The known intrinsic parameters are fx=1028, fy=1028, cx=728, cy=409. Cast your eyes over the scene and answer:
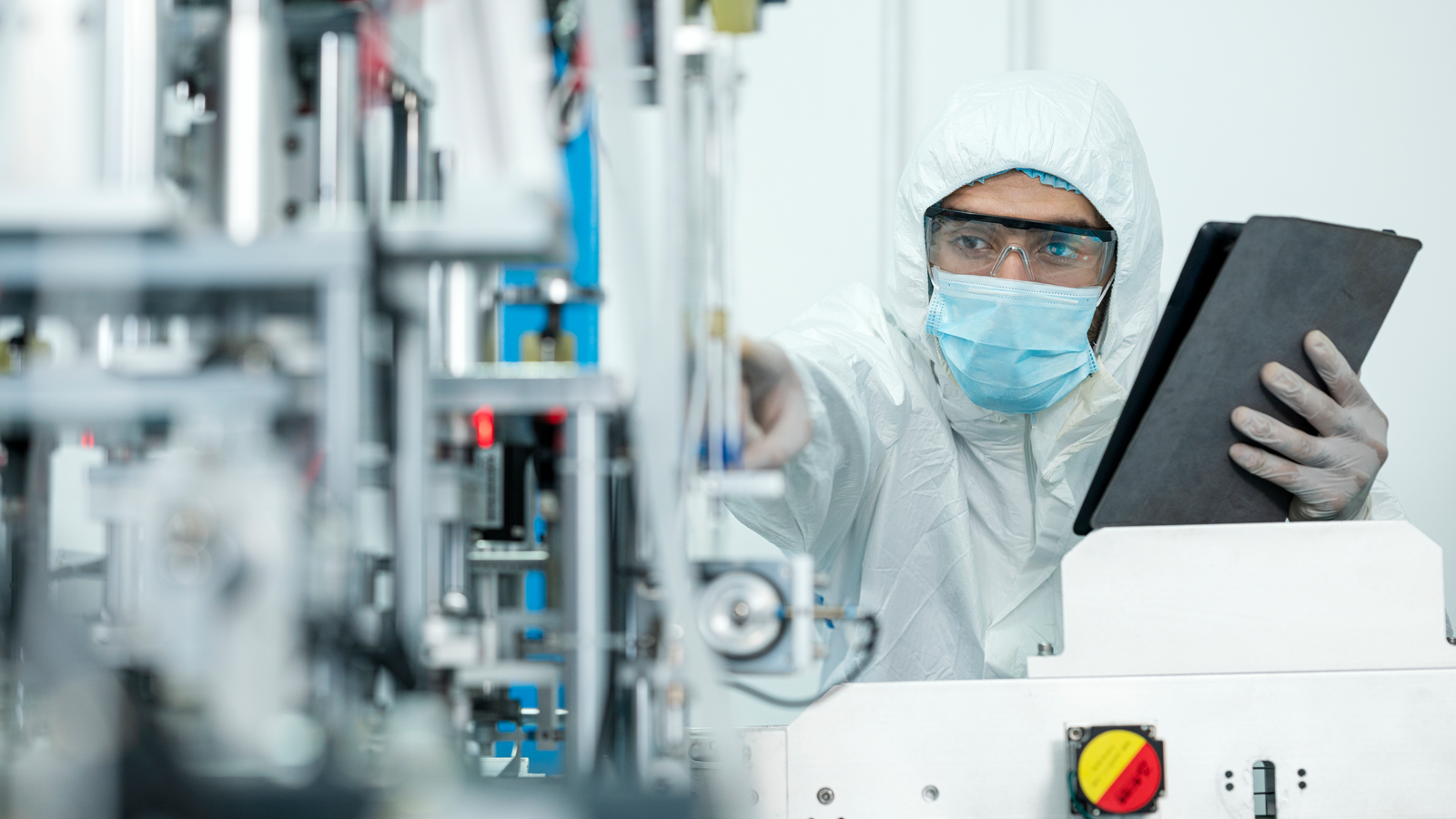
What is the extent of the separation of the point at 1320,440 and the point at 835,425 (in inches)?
22.5

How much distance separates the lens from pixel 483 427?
743 millimetres

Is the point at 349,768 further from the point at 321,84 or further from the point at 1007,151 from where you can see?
the point at 1007,151

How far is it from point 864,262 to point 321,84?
148cm

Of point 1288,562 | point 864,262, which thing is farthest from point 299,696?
point 864,262

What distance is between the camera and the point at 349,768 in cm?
62

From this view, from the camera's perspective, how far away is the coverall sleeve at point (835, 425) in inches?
50.1

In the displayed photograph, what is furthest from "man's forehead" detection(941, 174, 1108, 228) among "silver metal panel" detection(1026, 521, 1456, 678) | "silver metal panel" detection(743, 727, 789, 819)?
"silver metal panel" detection(743, 727, 789, 819)

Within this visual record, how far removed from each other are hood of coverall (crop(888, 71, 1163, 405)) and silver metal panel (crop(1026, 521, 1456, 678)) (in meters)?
0.52

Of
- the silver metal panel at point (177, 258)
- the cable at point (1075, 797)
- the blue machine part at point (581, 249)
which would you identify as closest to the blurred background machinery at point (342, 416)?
the silver metal panel at point (177, 258)

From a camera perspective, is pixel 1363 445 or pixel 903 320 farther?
pixel 903 320

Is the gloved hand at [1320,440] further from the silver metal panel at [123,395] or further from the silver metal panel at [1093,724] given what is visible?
the silver metal panel at [123,395]

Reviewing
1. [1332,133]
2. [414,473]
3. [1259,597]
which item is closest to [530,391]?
[414,473]

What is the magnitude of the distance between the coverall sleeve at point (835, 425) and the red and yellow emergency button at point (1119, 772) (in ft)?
1.52

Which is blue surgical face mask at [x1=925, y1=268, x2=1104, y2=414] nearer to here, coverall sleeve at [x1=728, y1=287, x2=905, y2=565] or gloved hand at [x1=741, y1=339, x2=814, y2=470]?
coverall sleeve at [x1=728, y1=287, x2=905, y2=565]
